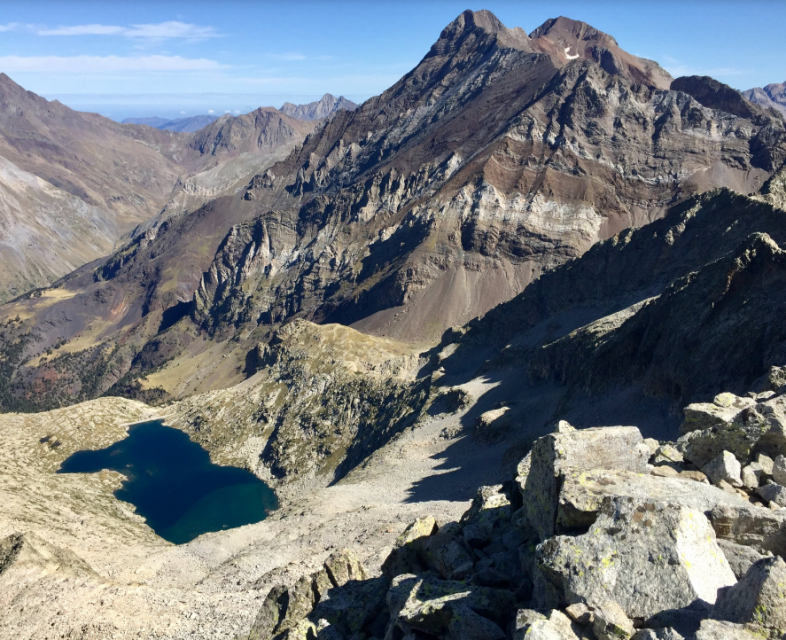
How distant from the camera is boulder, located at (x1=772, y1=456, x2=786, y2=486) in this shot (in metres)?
19.7

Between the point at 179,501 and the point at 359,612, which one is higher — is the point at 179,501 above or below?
below

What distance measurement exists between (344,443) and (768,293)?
89410 millimetres

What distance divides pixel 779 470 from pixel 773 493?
1862 mm

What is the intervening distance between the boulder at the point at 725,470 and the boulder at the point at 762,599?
318 inches

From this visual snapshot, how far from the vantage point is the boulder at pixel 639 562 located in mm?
13406

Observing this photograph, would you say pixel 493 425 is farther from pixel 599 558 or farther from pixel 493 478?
pixel 599 558

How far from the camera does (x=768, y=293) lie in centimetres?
6038

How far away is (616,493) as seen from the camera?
16766 mm

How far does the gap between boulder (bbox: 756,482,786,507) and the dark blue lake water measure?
330 feet

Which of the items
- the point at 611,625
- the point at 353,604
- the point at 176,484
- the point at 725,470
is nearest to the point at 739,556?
the point at 611,625

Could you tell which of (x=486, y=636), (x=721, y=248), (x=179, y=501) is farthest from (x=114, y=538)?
(x=721, y=248)

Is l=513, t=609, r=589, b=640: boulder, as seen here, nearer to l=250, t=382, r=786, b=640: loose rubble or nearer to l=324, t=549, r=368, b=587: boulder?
l=250, t=382, r=786, b=640: loose rubble

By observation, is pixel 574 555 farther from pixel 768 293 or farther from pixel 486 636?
pixel 768 293

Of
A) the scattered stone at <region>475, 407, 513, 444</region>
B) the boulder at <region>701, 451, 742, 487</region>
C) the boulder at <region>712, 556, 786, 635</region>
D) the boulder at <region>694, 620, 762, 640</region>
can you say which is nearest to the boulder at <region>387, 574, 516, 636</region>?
the boulder at <region>712, 556, 786, 635</region>
